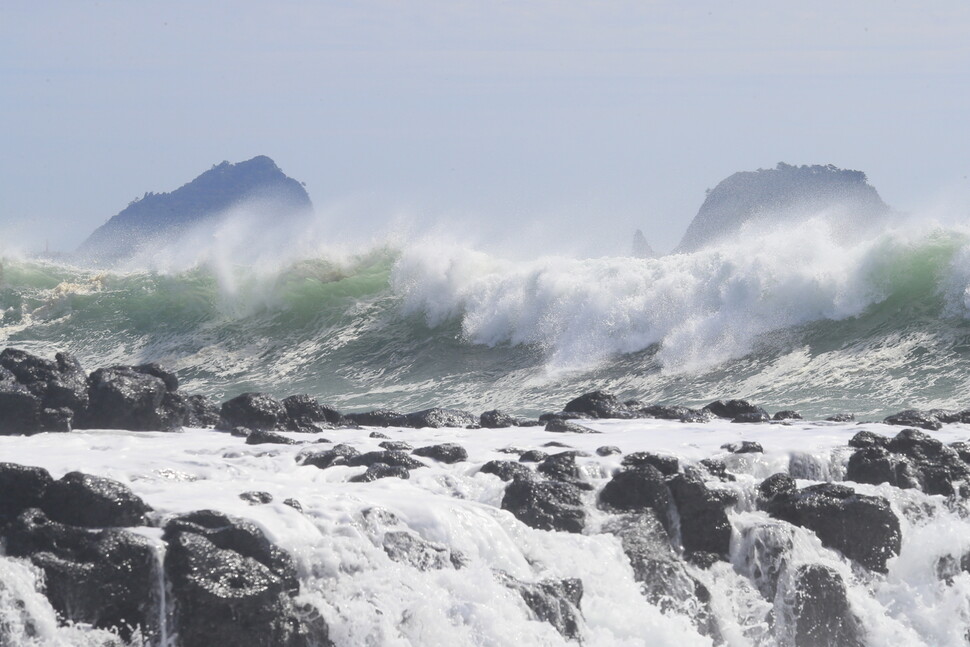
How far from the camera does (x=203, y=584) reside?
27.0ft

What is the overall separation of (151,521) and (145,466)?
2.29 m

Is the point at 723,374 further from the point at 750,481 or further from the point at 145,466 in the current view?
the point at 145,466

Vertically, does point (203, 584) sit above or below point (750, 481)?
above

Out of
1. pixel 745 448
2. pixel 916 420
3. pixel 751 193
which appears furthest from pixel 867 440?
pixel 751 193

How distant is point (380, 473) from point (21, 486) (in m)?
3.33

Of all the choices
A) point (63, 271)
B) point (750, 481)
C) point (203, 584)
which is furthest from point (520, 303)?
point (203, 584)

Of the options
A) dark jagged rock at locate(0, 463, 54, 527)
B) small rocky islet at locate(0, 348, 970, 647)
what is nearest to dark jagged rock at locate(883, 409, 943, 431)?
small rocky islet at locate(0, 348, 970, 647)

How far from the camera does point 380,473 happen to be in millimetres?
11406

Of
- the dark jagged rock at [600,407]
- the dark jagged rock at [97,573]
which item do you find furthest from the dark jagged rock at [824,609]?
the dark jagged rock at [600,407]

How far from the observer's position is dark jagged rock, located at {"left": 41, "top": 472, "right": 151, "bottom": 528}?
8.91 metres

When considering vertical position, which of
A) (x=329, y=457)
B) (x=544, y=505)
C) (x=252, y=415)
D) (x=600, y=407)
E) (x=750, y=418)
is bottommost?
(x=750, y=418)

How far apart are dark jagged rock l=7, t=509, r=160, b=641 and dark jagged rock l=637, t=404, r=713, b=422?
9.39 metres

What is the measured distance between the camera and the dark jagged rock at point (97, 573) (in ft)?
26.8

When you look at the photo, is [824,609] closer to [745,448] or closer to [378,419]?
[745,448]
